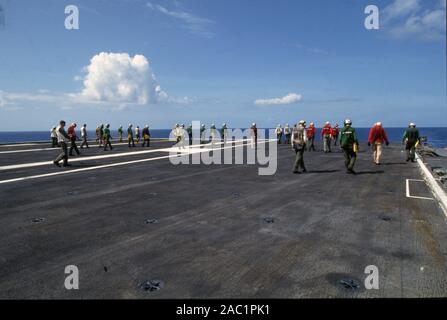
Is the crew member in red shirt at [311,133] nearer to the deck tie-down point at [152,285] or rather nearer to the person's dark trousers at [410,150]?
the person's dark trousers at [410,150]

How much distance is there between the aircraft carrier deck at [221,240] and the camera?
11.4 ft

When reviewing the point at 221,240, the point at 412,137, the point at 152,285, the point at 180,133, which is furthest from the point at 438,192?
the point at 180,133

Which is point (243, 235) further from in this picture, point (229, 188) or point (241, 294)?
point (229, 188)

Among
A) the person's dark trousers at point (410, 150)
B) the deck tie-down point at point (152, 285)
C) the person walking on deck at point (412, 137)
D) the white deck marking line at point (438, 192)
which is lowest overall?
the deck tie-down point at point (152, 285)

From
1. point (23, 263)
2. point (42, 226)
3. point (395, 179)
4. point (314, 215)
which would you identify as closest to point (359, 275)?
point (314, 215)

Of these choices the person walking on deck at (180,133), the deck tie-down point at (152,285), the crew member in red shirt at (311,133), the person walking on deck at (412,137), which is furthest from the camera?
the person walking on deck at (180,133)

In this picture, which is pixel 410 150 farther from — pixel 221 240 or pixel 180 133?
pixel 180 133

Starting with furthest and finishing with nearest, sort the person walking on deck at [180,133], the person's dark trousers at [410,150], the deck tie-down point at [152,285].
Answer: the person walking on deck at [180,133] < the person's dark trousers at [410,150] < the deck tie-down point at [152,285]

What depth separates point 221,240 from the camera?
4922 millimetres

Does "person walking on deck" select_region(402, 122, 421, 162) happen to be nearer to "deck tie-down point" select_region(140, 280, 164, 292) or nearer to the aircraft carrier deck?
the aircraft carrier deck

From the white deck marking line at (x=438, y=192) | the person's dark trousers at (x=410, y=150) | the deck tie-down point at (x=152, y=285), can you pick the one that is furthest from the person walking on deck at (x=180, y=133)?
the deck tie-down point at (x=152, y=285)

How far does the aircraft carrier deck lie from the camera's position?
11.4ft

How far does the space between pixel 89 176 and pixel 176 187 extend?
4317 mm
